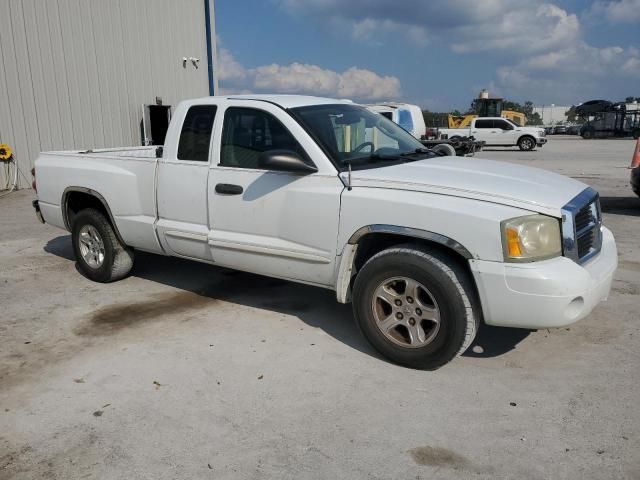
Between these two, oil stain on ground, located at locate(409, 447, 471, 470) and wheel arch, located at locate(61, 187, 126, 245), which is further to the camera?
wheel arch, located at locate(61, 187, 126, 245)

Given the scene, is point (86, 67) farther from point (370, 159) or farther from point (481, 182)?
point (481, 182)

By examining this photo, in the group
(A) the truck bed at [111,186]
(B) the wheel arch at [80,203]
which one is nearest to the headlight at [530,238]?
(A) the truck bed at [111,186]

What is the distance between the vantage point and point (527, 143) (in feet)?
92.8

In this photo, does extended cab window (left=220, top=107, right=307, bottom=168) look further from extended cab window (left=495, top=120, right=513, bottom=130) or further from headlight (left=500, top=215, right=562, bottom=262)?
Answer: extended cab window (left=495, top=120, right=513, bottom=130)

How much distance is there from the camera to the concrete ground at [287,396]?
2701mm

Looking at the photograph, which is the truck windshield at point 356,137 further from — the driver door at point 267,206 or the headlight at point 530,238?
the headlight at point 530,238

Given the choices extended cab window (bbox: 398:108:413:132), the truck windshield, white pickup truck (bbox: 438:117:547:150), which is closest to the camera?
the truck windshield

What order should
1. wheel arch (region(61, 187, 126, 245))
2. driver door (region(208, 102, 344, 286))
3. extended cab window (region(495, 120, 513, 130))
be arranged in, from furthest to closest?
extended cab window (region(495, 120, 513, 130)) < wheel arch (region(61, 187, 126, 245)) < driver door (region(208, 102, 344, 286))

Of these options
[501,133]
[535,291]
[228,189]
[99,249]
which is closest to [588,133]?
[501,133]

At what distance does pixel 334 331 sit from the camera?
14.2 feet

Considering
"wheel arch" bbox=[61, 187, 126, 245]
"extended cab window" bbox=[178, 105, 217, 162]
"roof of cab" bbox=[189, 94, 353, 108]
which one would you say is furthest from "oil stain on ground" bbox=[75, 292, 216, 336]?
"roof of cab" bbox=[189, 94, 353, 108]

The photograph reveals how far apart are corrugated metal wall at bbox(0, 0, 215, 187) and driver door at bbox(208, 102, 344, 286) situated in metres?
10.9

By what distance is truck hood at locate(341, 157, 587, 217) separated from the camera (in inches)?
130

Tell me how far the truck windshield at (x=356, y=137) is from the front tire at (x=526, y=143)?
25.6 m
